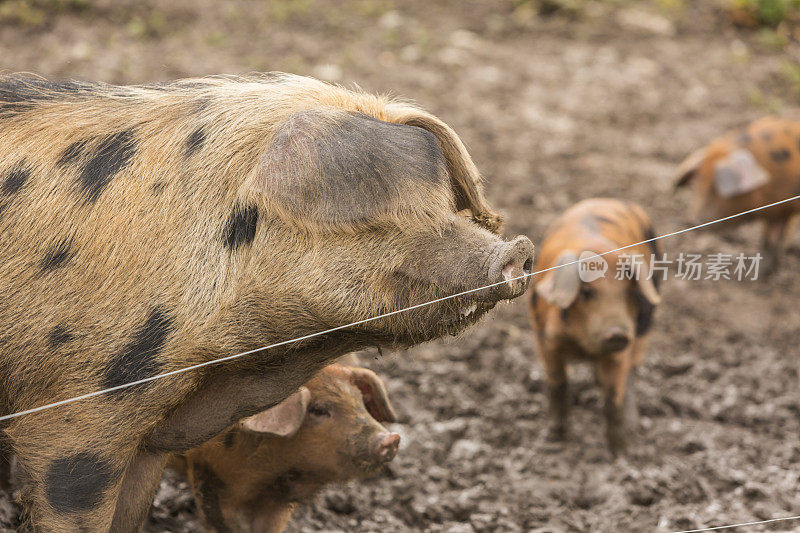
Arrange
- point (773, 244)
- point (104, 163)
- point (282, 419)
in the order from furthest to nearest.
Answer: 1. point (773, 244)
2. point (282, 419)
3. point (104, 163)

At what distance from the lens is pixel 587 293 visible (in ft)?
14.4

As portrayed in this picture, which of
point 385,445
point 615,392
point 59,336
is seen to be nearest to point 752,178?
point 615,392

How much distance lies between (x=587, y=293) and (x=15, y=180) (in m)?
2.57

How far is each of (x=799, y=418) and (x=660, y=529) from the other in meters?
1.38

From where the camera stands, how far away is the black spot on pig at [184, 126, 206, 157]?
2574 mm

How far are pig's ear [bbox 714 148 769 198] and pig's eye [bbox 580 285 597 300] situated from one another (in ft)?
7.36

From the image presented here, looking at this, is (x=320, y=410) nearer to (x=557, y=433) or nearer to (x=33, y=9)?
(x=557, y=433)

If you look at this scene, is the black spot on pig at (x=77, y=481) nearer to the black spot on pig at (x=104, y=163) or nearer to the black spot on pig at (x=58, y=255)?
the black spot on pig at (x=58, y=255)

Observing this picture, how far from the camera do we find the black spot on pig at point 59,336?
2.54 metres

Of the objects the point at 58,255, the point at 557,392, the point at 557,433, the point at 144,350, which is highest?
the point at 58,255

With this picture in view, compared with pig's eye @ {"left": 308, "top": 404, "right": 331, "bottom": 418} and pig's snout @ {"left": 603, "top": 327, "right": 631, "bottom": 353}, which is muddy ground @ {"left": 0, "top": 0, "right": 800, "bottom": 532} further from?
pig's eye @ {"left": 308, "top": 404, "right": 331, "bottom": 418}

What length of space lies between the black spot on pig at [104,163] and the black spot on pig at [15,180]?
0.17 meters

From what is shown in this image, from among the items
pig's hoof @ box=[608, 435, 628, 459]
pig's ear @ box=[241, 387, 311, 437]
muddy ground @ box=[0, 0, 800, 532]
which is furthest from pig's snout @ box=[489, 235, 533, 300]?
pig's hoof @ box=[608, 435, 628, 459]

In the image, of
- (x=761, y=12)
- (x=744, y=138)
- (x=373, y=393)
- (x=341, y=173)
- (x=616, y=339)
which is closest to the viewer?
(x=341, y=173)
